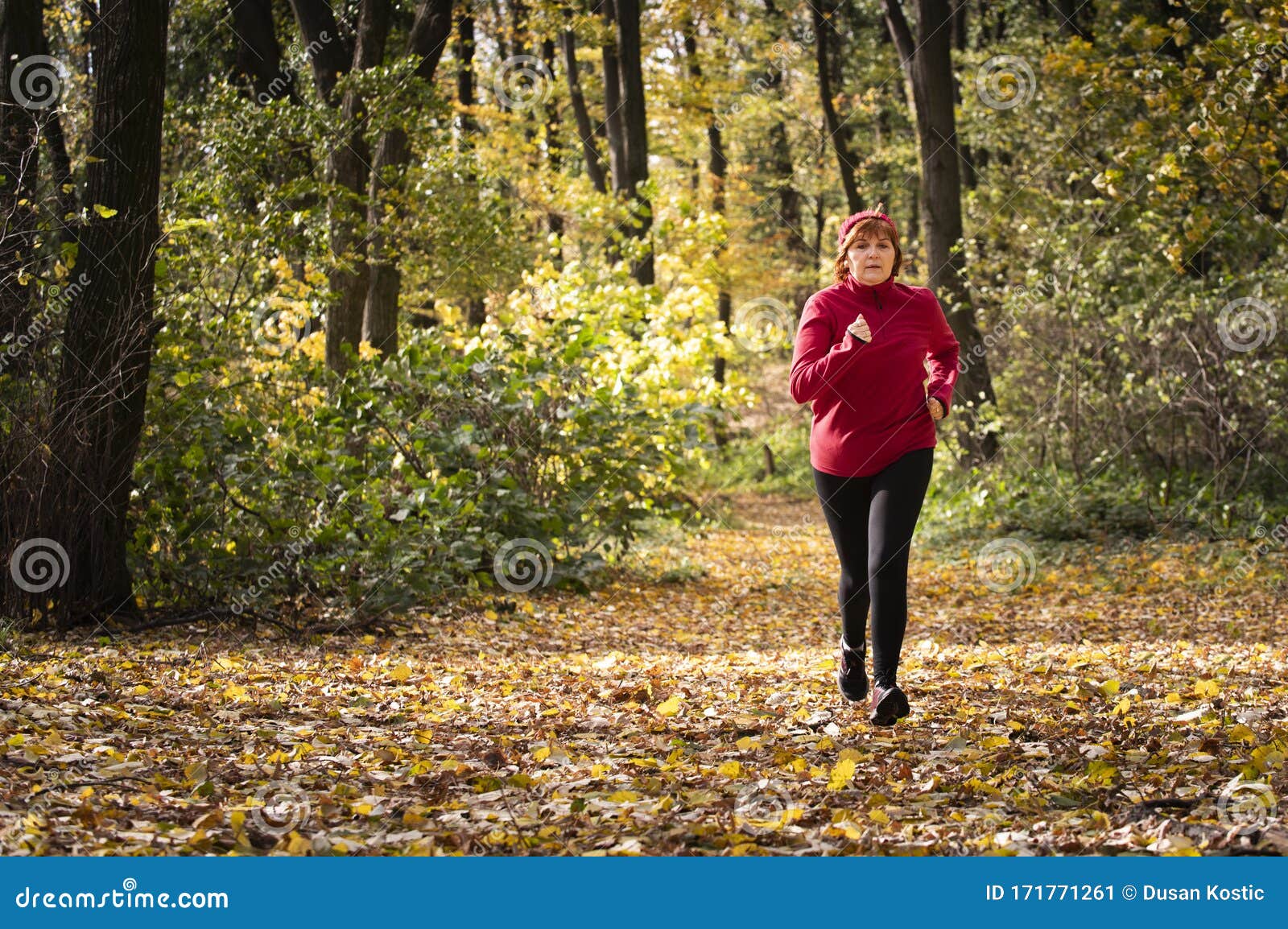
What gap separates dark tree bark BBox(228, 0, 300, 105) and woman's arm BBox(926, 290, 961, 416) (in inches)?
409

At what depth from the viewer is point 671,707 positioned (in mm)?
5434

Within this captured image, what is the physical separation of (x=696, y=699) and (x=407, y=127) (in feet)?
22.6

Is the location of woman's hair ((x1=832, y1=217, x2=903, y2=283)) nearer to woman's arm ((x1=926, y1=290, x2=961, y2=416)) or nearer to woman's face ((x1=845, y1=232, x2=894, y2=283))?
woman's face ((x1=845, y1=232, x2=894, y2=283))

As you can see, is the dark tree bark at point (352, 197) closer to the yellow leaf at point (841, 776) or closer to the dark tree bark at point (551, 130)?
the yellow leaf at point (841, 776)

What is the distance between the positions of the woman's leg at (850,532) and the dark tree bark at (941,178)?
378 inches

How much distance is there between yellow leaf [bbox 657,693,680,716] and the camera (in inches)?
213

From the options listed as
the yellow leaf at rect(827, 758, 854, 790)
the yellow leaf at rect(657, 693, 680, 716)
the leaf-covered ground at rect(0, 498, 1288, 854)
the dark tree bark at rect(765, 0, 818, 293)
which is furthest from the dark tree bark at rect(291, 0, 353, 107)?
the dark tree bark at rect(765, 0, 818, 293)

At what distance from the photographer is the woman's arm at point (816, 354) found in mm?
4906

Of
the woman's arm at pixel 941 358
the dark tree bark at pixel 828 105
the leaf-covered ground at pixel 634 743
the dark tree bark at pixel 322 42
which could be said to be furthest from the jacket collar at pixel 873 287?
the dark tree bark at pixel 828 105

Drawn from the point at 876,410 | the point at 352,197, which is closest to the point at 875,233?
the point at 876,410

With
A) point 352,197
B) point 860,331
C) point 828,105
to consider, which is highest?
point 828,105

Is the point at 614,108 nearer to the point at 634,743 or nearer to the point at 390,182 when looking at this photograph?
the point at 390,182

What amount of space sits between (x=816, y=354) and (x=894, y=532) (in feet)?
2.49

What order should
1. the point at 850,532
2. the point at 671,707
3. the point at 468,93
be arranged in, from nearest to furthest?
the point at 850,532, the point at 671,707, the point at 468,93
